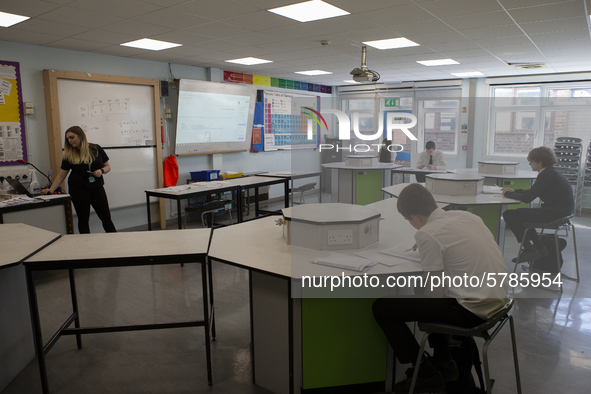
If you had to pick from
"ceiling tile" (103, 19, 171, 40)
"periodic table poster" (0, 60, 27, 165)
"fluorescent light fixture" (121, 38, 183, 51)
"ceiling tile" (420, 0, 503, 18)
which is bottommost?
"periodic table poster" (0, 60, 27, 165)

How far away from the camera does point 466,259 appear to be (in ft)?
6.67

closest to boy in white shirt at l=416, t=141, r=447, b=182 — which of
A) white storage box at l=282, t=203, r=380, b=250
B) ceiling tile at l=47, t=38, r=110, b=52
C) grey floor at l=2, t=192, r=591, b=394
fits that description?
grey floor at l=2, t=192, r=591, b=394

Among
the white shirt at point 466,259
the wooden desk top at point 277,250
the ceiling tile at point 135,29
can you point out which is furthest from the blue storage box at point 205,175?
the white shirt at point 466,259

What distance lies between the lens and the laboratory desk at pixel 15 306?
8.16 feet

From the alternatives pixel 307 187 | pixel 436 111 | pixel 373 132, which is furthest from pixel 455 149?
pixel 307 187

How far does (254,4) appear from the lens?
141 inches

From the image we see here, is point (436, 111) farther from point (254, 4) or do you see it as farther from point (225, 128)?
point (254, 4)

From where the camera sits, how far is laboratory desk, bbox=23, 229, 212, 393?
2326mm

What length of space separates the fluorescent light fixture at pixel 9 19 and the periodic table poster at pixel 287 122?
4818 millimetres

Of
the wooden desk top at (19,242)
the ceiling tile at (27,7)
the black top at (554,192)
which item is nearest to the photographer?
the wooden desk top at (19,242)

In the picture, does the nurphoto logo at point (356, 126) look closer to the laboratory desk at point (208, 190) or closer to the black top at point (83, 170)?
the laboratory desk at point (208, 190)

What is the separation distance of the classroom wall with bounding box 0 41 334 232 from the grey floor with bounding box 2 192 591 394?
6.15ft

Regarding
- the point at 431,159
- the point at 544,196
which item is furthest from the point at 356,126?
the point at 544,196

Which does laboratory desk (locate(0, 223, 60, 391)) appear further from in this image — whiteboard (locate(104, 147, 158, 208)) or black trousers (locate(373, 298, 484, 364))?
whiteboard (locate(104, 147, 158, 208))
